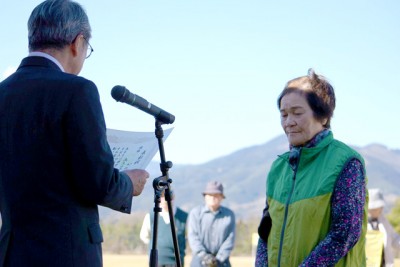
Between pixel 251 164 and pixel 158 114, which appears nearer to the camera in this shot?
pixel 158 114

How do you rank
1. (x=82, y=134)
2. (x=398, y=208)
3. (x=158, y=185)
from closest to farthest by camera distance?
1. (x=82, y=134)
2. (x=158, y=185)
3. (x=398, y=208)

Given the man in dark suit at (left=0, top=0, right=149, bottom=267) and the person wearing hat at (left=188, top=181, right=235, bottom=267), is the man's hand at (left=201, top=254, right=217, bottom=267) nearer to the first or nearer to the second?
the person wearing hat at (left=188, top=181, right=235, bottom=267)

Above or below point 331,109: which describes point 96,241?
below

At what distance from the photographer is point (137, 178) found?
3723 mm

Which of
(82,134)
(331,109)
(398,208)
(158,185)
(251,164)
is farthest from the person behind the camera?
(251,164)

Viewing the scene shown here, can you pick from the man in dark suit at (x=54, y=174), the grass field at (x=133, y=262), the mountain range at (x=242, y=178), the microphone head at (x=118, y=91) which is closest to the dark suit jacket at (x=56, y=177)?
the man in dark suit at (x=54, y=174)

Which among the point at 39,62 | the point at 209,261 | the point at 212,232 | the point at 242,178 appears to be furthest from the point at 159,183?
the point at 242,178

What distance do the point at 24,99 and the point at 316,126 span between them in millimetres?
1465

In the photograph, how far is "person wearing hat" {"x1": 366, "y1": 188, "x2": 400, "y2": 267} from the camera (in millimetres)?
7965

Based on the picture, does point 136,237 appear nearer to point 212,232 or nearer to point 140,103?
point 212,232

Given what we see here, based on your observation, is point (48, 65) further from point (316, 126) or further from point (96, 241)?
point (316, 126)

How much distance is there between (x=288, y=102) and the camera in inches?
167

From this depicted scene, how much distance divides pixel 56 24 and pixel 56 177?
641 millimetres

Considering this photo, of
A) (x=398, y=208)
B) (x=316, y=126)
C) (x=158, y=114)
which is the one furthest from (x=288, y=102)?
(x=398, y=208)
